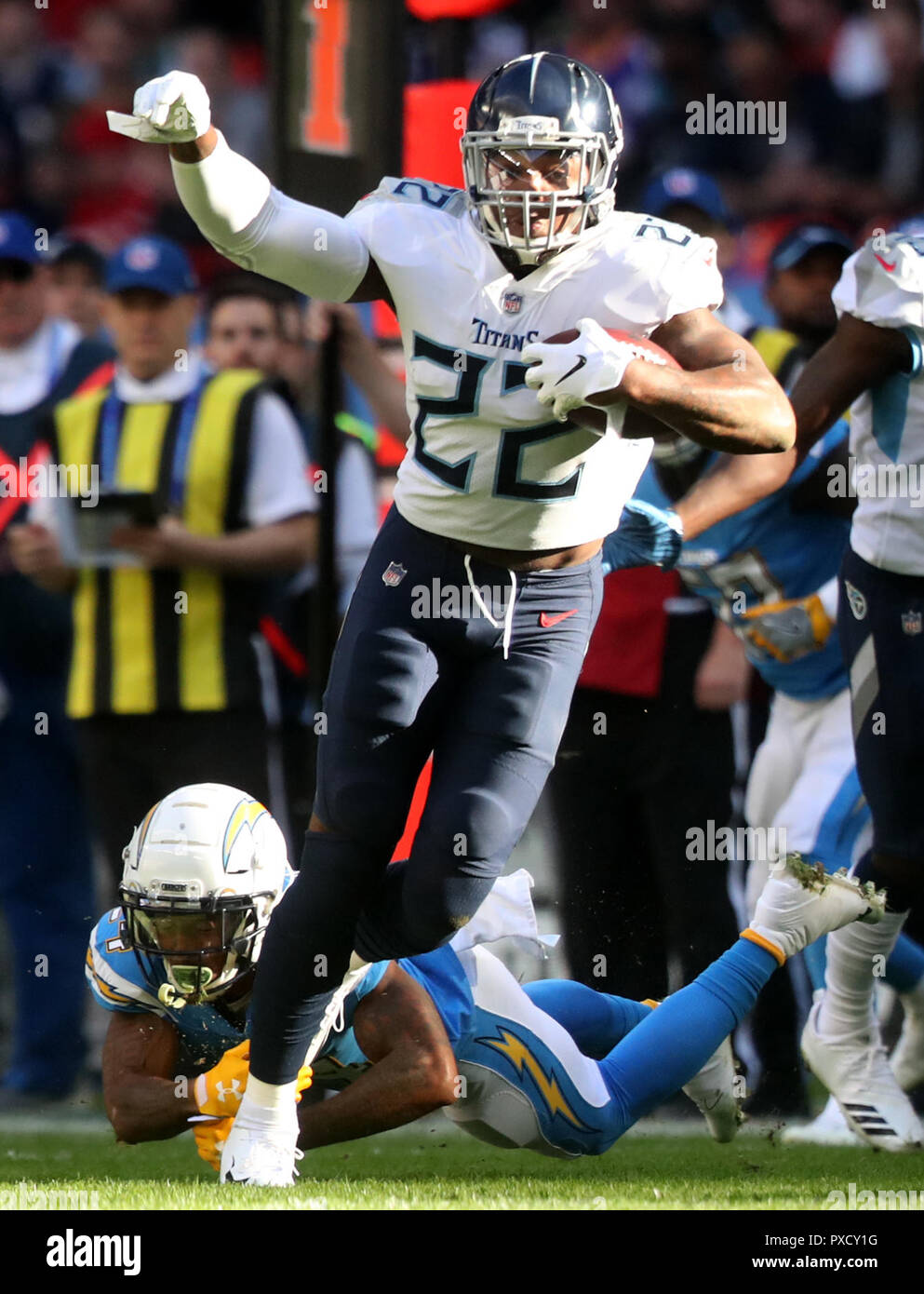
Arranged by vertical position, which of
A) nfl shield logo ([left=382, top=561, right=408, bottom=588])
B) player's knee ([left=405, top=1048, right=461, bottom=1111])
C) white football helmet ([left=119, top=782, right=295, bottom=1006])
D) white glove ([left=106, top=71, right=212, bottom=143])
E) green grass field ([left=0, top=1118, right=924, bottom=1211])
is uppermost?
white glove ([left=106, top=71, right=212, bottom=143])

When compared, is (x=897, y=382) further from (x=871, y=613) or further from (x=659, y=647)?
(x=659, y=647)

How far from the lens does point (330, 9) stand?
500cm

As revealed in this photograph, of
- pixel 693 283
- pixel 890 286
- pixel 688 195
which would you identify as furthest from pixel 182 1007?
pixel 688 195

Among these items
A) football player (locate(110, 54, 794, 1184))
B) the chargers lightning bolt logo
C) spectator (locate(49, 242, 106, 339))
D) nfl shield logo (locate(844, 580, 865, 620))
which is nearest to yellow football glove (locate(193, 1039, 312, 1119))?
football player (locate(110, 54, 794, 1184))

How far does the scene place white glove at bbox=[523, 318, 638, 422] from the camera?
3.20 m

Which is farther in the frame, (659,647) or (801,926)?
(659,647)

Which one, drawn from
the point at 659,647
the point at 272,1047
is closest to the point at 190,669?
the point at 659,647

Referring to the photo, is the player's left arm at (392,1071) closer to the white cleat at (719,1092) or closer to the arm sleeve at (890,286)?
the white cleat at (719,1092)

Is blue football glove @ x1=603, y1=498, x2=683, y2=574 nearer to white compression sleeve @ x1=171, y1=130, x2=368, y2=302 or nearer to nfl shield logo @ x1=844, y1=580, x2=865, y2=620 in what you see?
nfl shield logo @ x1=844, y1=580, x2=865, y2=620

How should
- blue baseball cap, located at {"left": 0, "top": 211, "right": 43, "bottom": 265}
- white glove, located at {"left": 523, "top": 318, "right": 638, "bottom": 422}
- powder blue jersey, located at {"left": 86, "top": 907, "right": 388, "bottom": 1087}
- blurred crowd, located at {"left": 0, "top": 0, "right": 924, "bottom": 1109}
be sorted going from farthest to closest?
blue baseball cap, located at {"left": 0, "top": 211, "right": 43, "bottom": 265} < blurred crowd, located at {"left": 0, "top": 0, "right": 924, "bottom": 1109} < powder blue jersey, located at {"left": 86, "top": 907, "right": 388, "bottom": 1087} < white glove, located at {"left": 523, "top": 318, "right": 638, "bottom": 422}

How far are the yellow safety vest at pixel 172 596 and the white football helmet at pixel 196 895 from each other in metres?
1.06

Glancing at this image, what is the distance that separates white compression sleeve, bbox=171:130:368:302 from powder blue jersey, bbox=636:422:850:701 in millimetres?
1423

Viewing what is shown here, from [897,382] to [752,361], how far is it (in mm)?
892

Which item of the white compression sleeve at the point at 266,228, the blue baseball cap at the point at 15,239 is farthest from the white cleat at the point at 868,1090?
the blue baseball cap at the point at 15,239
